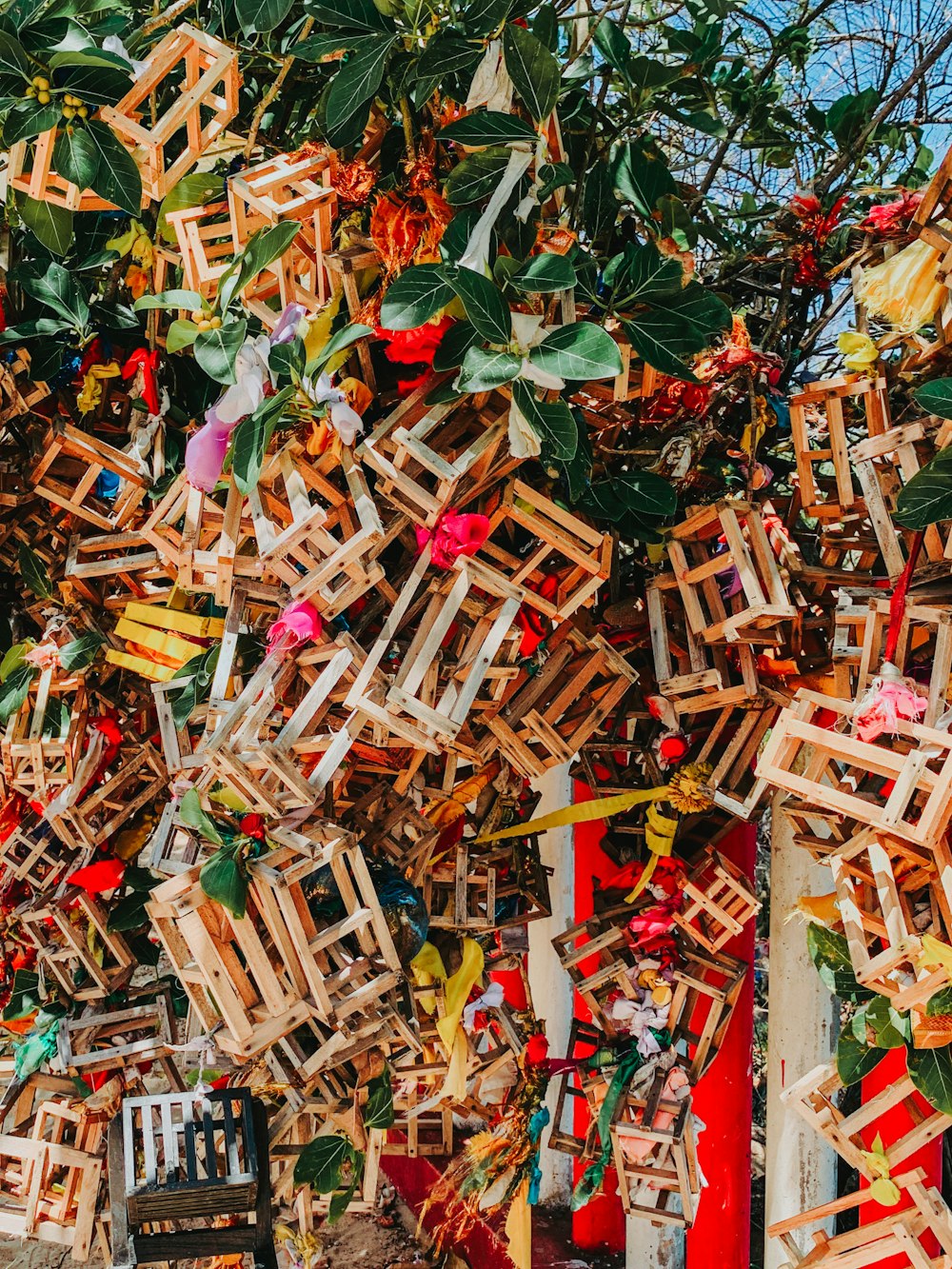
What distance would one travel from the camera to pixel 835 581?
236 centimetres

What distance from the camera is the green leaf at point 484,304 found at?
70.1 inches

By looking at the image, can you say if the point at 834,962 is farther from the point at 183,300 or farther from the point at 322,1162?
the point at 183,300

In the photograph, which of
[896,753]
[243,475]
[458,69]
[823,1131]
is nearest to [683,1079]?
[823,1131]

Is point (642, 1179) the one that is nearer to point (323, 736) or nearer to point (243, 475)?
point (323, 736)

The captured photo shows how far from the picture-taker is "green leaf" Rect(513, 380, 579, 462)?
1885 mm

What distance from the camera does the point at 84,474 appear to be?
2.95 meters

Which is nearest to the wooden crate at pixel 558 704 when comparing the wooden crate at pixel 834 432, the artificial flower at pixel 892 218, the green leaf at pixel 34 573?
the wooden crate at pixel 834 432

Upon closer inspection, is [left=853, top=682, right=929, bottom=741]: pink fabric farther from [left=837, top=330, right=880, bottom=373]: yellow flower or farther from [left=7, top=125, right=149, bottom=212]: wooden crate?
[left=7, top=125, right=149, bottom=212]: wooden crate

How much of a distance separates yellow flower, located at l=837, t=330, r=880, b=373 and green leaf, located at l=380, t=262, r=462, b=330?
79 cm

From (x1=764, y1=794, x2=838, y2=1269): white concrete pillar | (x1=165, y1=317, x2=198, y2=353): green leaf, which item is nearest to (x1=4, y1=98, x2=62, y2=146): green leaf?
(x1=165, y1=317, x2=198, y2=353): green leaf

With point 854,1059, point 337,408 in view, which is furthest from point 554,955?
point 337,408

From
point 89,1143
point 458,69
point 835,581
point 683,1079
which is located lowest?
point 89,1143

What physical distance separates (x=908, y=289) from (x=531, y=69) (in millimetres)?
768

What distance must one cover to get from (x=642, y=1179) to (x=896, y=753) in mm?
1273
